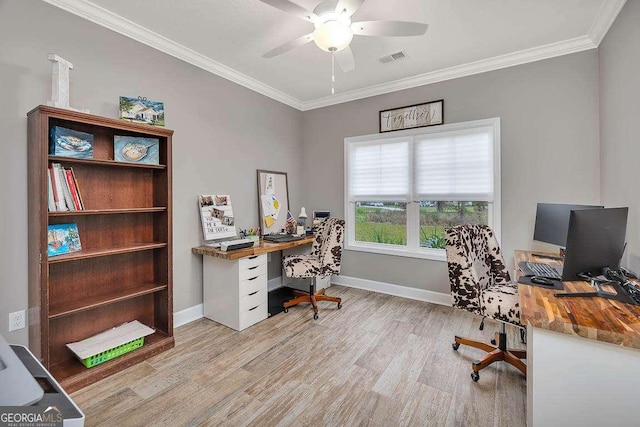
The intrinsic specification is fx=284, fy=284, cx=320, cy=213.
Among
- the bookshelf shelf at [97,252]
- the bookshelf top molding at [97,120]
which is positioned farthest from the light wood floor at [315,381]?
the bookshelf top molding at [97,120]

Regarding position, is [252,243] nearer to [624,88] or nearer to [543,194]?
[543,194]

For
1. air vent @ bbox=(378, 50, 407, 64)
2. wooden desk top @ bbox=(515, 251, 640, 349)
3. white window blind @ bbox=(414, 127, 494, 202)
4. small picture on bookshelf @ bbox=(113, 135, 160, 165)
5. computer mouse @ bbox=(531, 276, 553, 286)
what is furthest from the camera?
white window blind @ bbox=(414, 127, 494, 202)

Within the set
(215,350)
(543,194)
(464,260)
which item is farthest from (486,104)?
(215,350)

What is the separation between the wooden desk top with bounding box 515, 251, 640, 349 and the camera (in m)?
1.06

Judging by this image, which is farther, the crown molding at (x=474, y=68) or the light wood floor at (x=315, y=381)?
the crown molding at (x=474, y=68)

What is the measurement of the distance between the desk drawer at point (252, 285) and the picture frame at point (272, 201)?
0.86m

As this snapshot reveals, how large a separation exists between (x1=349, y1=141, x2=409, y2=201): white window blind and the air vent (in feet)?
3.24

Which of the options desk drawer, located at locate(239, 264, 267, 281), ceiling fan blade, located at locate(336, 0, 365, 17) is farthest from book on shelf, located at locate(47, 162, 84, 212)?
ceiling fan blade, located at locate(336, 0, 365, 17)

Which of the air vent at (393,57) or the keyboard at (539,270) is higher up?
the air vent at (393,57)

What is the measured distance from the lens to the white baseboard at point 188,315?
2803mm

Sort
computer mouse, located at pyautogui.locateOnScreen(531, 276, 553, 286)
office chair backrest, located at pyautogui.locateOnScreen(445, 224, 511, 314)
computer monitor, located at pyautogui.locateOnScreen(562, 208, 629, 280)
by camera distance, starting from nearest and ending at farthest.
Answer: computer monitor, located at pyautogui.locateOnScreen(562, 208, 629, 280) → computer mouse, located at pyautogui.locateOnScreen(531, 276, 553, 286) → office chair backrest, located at pyautogui.locateOnScreen(445, 224, 511, 314)

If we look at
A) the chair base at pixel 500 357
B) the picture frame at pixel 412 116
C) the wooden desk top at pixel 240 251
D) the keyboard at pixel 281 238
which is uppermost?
the picture frame at pixel 412 116

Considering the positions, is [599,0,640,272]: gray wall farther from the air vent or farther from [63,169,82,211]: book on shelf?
[63,169,82,211]: book on shelf

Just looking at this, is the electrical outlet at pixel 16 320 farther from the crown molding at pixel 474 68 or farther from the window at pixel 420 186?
the crown molding at pixel 474 68
